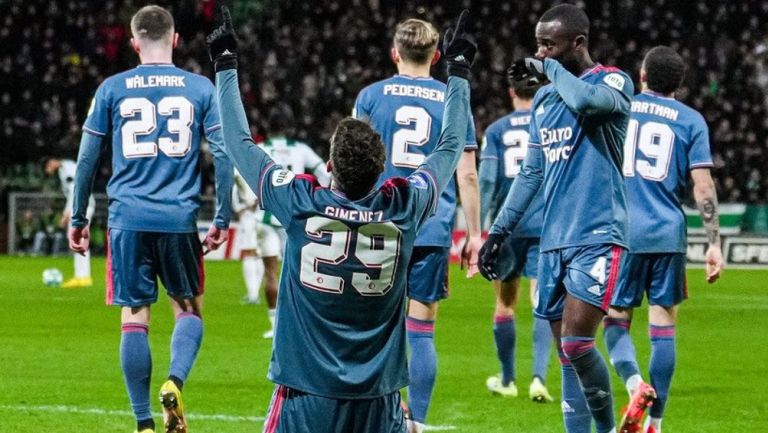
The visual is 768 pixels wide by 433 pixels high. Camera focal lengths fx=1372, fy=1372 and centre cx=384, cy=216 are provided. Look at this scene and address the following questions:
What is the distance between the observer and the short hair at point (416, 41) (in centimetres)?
813

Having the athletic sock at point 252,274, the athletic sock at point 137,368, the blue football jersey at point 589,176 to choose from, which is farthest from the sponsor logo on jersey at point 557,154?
the athletic sock at point 252,274

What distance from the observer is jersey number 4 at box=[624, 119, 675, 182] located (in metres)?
8.42

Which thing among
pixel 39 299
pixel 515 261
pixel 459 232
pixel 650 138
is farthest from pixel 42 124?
pixel 650 138

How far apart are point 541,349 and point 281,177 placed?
5547mm

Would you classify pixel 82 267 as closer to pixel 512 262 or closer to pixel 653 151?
pixel 512 262

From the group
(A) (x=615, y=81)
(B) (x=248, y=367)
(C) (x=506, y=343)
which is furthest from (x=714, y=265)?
(B) (x=248, y=367)

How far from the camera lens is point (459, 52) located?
532cm

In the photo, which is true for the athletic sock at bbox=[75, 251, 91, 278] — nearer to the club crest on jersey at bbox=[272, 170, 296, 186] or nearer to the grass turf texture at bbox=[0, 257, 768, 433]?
the grass turf texture at bbox=[0, 257, 768, 433]

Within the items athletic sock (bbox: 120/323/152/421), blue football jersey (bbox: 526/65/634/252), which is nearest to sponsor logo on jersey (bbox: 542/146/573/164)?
blue football jersey (bbox: 526/65/634/252)

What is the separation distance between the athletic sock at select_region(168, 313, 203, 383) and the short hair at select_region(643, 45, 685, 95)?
317 centimetres

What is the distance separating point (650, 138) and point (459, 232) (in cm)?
1781

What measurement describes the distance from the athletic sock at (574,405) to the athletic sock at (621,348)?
43.6 inches

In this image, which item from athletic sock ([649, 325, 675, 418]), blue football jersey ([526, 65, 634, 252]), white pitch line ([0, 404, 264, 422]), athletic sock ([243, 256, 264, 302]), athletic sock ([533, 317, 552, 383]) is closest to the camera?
blue football jersey ([526, 65, 634, 252])

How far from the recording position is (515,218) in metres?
7.21
